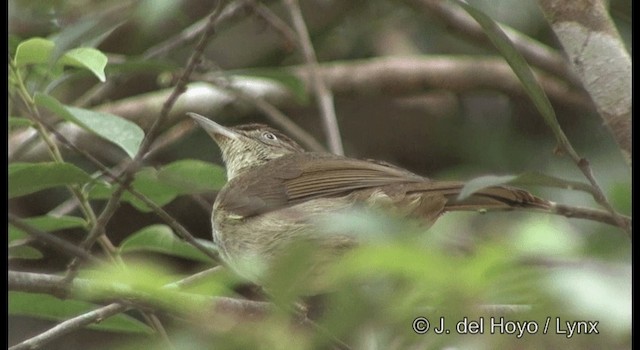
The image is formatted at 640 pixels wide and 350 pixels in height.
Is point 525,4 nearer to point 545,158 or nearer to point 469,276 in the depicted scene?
point 545,158

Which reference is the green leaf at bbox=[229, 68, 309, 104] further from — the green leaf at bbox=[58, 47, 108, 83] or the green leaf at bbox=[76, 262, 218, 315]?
the green leaf at bbox=[76, 262, 218, 315]

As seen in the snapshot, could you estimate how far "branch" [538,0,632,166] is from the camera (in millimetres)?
2693

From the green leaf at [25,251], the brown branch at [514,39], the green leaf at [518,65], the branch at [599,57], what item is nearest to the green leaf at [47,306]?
the green leaf at [25,251]

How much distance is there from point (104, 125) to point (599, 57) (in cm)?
146

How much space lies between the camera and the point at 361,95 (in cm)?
607

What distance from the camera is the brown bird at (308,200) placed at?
327 cm

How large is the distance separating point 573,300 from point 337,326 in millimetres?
329

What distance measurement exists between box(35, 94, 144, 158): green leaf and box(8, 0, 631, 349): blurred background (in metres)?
1.20

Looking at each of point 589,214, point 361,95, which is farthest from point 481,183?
point 361,95

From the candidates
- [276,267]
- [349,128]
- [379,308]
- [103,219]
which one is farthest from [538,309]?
[349,128]

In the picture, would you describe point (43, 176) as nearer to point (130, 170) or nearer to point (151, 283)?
point (130, 170)

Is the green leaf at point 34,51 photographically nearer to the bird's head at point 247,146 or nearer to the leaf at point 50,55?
the leaf at point 50,55

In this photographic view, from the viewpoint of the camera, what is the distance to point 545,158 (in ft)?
19.5

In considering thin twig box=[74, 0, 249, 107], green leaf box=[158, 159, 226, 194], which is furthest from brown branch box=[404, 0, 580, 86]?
green leaf box=[158, 159, 226, 194]
